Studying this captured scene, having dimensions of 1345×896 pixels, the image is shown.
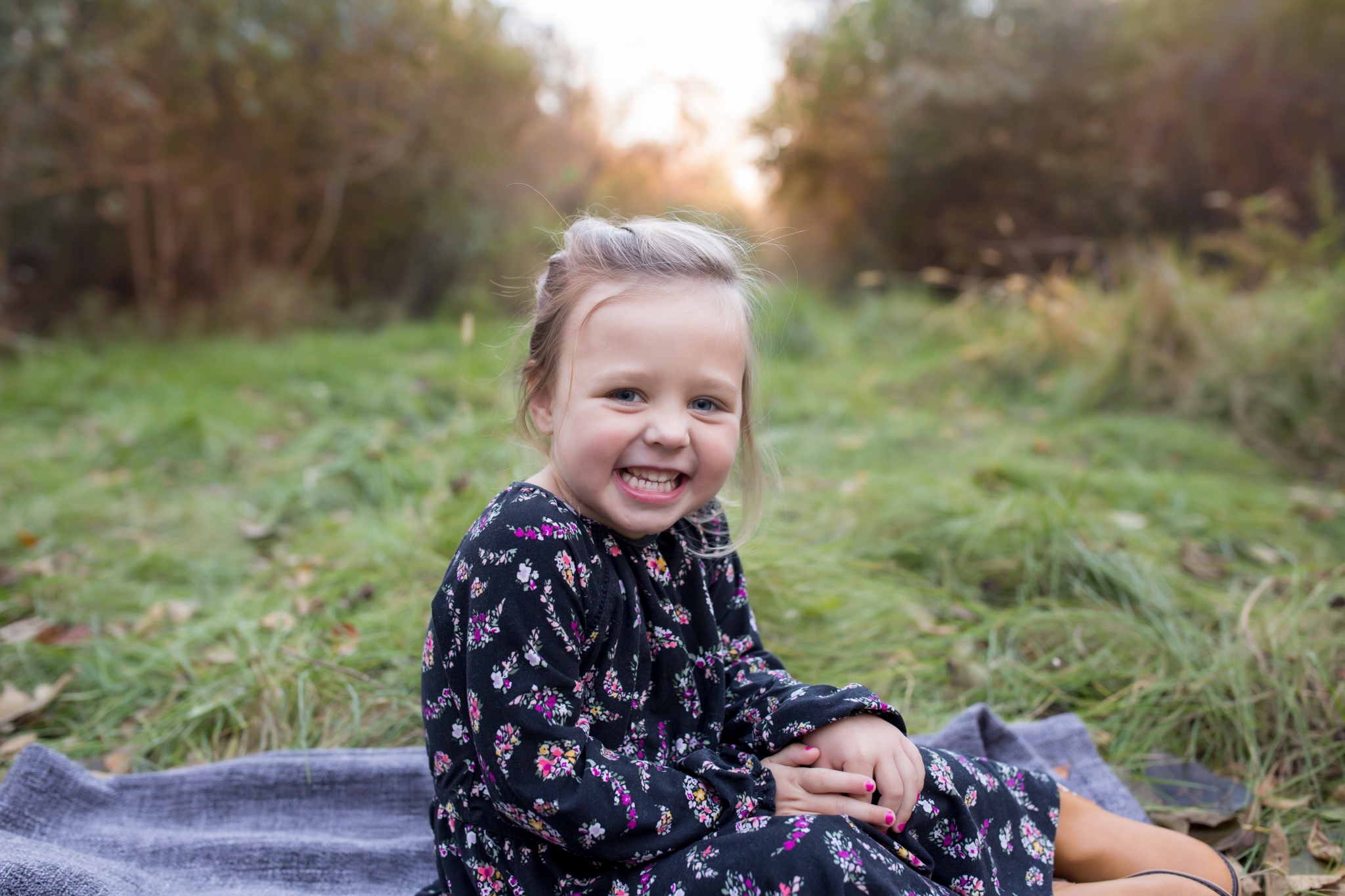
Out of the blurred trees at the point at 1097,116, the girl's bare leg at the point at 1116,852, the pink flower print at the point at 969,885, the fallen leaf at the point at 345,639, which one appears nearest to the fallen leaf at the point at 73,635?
the fallen leaf at the point at 345,639

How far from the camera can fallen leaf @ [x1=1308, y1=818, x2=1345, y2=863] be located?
1.48 metres

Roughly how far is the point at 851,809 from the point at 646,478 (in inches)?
21.5

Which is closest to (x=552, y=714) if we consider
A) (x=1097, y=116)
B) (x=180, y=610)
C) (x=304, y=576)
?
(x=304, y=576)

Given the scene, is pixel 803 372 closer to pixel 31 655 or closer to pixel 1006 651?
pixel 1006 651

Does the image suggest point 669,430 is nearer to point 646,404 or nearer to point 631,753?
point 646,404

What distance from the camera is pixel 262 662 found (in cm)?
193

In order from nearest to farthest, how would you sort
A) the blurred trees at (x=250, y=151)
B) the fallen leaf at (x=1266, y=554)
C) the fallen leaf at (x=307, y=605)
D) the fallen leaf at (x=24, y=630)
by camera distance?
the fallen leaf at (x=24, y=630) → the fallen leaf at (x=307, y=605) → the fallen leaf at (x=1266, y=554) → the blurred trees at (x=250, y=151)

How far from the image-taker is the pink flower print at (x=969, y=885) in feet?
4.04

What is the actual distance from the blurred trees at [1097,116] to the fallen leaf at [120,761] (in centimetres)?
857

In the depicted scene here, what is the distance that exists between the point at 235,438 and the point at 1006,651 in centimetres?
346

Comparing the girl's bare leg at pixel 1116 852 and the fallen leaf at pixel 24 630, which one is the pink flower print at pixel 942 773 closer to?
the girl's bare leg at pixel 1116 852

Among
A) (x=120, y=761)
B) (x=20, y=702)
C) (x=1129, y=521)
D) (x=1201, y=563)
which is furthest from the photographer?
(x=1129, y=521)

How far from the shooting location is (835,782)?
1202 millimetres

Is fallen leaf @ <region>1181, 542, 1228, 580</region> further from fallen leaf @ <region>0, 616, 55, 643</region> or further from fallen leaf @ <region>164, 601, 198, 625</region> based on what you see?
fallen leaf @ <region>0, 616, 55, 643</region>
